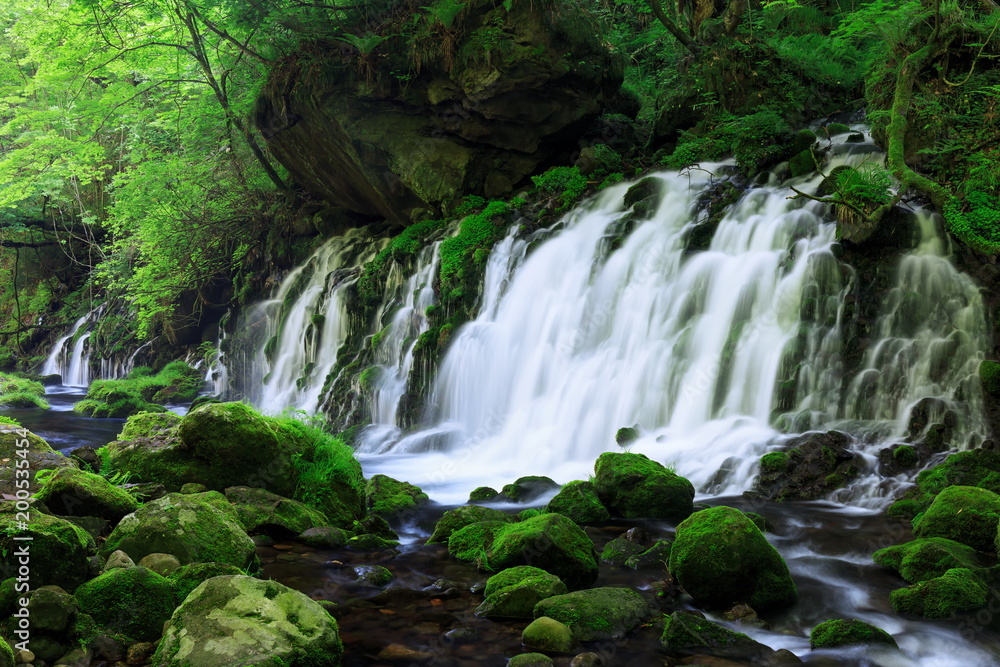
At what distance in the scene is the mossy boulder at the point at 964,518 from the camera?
540cm

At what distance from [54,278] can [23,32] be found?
43.2ft

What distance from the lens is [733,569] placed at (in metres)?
4.79

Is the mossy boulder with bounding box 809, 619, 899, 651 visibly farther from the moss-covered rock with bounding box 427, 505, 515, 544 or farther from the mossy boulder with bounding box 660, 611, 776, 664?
the moss-covered rock with bounding box 427, 505, 515, 544

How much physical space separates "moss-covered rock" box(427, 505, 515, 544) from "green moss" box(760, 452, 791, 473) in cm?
276

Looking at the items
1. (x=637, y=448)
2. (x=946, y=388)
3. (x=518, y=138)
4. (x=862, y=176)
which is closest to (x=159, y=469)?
(x=637, y=448)

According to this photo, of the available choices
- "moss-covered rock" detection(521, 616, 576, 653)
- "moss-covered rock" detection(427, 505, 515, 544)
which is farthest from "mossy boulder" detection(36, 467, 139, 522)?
"moss-covered rock" detection(521, 616, 576, 653)

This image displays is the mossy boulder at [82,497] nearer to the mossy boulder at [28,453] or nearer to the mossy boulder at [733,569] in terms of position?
the mossy boulder at [28,453]

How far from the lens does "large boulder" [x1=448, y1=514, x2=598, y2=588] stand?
5078 millimetres

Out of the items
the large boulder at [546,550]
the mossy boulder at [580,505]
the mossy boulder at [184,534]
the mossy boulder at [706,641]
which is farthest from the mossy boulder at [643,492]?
the mossy boulder at [184,534]

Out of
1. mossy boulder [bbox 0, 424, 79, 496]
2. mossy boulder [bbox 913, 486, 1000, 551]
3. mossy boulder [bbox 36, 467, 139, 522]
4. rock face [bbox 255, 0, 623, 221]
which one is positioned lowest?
mossy boulder [bbox 36, 467, 139, 522]

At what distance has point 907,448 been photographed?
717 centimetres

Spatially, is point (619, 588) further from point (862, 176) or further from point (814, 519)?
point (862, 176)

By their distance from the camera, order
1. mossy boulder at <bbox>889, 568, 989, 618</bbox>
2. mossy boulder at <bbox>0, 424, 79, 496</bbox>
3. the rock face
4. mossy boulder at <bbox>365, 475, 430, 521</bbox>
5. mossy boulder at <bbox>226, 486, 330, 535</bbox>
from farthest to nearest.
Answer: the rock face
mossy boulder at <bbox>365, 475, 430, 521</bbox>
mossy boulder at <bbox>226, 486, 330, 535</bbox>
mossy boulder at <bbox>0, 424, 79, 496</bbox>
mossy boulder at <bbox>889, 568, 989, 618</bbox>

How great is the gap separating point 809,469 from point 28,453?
6911 millimetres
